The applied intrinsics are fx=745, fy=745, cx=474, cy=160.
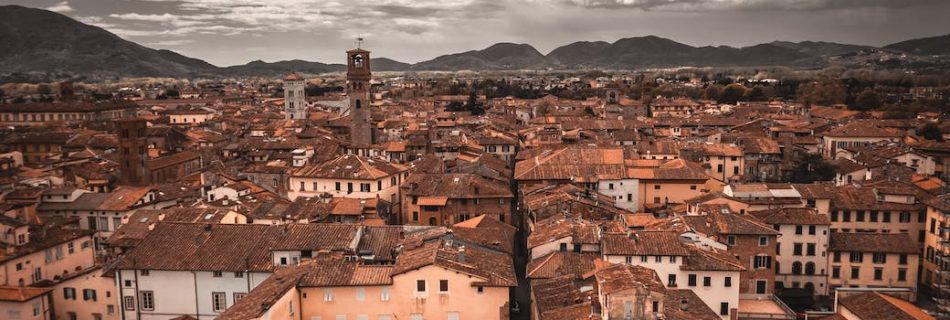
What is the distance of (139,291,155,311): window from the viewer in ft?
101

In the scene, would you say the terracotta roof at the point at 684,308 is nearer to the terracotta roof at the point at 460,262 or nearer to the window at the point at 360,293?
the terracotta roof at the point at 460,262

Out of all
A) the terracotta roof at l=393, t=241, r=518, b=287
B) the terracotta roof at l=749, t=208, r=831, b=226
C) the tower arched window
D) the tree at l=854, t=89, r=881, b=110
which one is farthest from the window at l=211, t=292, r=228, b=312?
the tree at l=854, t=89, r=881, b=110

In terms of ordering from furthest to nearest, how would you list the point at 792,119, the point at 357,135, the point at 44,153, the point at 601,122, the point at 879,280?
1. the point at 792,119
2. the point at 601,122
3. the point at 44,153
4. the point at 357,135
5. the point at 879,280

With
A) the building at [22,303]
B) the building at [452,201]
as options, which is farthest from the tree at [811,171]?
the building at [22,303]

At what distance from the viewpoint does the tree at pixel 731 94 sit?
15588cm

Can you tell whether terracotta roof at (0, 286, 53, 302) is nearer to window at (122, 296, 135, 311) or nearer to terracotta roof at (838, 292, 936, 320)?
window at (122, 296, 135, 311)

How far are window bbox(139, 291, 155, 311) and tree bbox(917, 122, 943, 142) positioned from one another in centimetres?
7631

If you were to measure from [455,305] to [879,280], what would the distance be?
86.9ft

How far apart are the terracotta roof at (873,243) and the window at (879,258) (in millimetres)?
231

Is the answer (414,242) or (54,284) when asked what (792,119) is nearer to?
(414,242)

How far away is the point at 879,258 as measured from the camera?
39438 mm

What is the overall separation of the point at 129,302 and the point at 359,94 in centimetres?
4450

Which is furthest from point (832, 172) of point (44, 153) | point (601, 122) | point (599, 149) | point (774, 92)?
point (774, 92)

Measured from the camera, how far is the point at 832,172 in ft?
203
